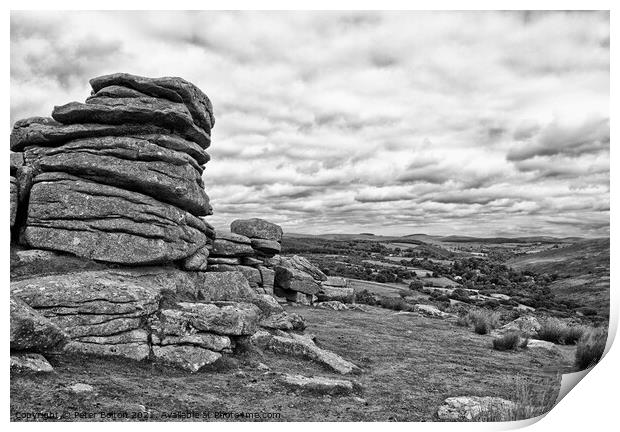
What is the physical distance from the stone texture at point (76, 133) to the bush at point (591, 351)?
52.6 ft

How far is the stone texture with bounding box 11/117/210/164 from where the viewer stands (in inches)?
632

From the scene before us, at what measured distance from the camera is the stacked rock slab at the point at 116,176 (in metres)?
14.5

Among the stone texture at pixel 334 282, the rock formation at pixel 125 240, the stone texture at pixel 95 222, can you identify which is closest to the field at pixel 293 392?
the rock formation at pixel 125 240

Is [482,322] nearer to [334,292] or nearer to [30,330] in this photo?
[334,292]

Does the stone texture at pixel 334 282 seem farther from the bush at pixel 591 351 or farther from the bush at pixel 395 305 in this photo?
the bush at pixel 591 351

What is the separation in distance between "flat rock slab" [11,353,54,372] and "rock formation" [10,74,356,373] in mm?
69

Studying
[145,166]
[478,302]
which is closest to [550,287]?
[478,302]

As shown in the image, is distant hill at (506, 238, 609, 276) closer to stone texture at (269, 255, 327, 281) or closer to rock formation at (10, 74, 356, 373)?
rock formation at (10, 74, 356, 373)

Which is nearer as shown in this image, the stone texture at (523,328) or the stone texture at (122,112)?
the stone texture at (122,112)

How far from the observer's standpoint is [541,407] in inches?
412

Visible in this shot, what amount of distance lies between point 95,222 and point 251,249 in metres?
12.0

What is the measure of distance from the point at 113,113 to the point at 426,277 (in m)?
52.3

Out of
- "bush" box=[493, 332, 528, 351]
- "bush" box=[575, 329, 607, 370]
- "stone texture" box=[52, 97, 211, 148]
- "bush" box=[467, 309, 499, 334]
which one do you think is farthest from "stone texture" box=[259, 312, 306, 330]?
"bush" box=[467, 309, 499, 334]

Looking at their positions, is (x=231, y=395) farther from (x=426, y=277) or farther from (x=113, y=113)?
(x=426, y=277)
